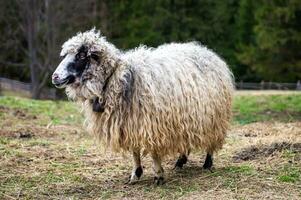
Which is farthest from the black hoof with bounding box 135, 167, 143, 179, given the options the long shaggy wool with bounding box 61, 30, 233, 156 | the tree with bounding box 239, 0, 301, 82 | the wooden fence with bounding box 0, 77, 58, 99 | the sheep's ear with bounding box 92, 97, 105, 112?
the wooden fence with bounding box 0, 77, 58, 99

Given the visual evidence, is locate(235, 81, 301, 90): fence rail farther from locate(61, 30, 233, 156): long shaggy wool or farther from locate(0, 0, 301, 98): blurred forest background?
locate(61, 30, 233, 156): long shaggy wool

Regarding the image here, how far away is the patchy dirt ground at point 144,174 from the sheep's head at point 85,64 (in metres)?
1.34

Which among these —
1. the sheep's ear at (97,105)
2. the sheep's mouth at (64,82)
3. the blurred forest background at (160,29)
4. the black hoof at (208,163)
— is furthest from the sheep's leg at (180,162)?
the blurred forest background at (160,29)

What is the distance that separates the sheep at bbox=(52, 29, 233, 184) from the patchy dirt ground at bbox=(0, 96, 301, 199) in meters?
0.50

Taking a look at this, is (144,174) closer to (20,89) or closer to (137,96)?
(137,96)

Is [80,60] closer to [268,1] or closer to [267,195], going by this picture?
[267,195]

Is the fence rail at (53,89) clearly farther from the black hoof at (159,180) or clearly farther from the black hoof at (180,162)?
the black hoof at (159,180)

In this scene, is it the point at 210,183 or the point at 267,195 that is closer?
the point at 267,195

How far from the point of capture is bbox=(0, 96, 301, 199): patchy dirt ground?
22.1 feet

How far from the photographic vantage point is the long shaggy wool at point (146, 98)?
7047 mm

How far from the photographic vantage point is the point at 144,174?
7934mm

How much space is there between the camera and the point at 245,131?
11578mm

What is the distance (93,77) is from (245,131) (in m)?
5.35

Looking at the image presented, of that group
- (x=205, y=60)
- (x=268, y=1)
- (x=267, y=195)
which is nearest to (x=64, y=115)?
(x=205, y=60)
